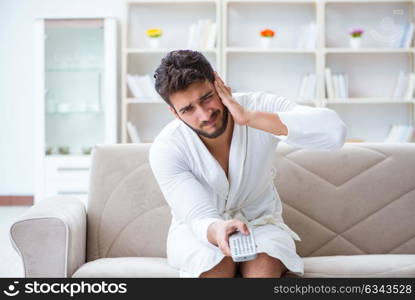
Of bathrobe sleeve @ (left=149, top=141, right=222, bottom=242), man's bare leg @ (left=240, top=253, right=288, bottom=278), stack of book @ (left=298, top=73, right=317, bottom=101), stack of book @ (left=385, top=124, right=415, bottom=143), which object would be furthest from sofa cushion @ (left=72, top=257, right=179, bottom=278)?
stack of book @ (left=385, top=124, right=415, bottom=143)

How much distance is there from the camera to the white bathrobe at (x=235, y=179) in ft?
5.58

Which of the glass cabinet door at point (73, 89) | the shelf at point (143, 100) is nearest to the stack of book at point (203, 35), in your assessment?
the shelf at point (143, 100)

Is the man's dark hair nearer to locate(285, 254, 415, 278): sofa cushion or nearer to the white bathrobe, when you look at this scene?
the white bathrobe

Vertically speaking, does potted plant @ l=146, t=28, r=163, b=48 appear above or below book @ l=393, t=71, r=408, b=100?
above

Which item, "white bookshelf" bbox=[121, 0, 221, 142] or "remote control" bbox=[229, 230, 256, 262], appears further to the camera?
"white bookshelf" bbox=[121, 0, 221, 142]

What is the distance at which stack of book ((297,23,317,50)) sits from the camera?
4.89 meters

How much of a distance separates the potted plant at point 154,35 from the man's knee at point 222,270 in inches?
142

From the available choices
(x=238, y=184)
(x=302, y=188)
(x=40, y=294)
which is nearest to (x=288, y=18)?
(x=302, y=188)

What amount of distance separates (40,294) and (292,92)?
3901mm

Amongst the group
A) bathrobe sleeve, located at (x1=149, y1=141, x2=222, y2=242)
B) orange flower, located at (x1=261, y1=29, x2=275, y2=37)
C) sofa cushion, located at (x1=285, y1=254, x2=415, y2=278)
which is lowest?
sofa cushion, located at (x1=285, y1=254, x2=415, y2=278)

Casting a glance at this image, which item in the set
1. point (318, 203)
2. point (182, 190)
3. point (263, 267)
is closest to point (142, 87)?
point (318, 203)

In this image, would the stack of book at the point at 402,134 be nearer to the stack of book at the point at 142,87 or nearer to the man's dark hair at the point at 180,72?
the stack of book at the point at 142,87

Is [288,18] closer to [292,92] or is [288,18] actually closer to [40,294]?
[292,92]

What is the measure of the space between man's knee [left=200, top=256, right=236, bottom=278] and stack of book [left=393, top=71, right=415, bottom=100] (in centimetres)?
369
